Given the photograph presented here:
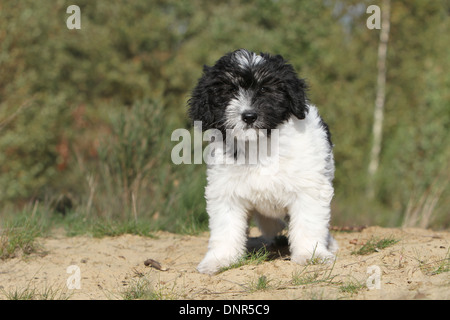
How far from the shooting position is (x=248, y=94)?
4914mm

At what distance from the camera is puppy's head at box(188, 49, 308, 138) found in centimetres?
484

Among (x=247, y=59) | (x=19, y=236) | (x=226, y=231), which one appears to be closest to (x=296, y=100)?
(x=247, y=59)

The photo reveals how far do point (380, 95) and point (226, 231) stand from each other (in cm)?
1505

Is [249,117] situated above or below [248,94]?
below

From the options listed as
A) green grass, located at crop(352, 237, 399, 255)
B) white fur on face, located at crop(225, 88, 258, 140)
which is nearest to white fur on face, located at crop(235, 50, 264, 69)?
white fur on face, located at crop(225, 88, 258, 140)

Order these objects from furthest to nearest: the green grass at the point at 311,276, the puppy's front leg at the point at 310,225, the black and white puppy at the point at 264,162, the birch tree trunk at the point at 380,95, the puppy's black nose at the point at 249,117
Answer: the birch tree trunk at the point at 380,95, the puppy's front leg at the point at 310,225, the black and white puppy at the point at 264,162, the puppy's black nose at the point at 249,117, the green grass at the point at 311,276

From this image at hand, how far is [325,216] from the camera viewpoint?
5.17 metres

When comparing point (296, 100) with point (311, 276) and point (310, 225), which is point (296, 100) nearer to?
point (310, 225)

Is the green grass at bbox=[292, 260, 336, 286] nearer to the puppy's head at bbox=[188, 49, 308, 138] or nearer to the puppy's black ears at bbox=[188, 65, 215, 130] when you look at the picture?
the puppy's head at bbox=[188, 49, 308, 138]

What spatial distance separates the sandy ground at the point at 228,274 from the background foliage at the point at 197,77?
8.05 ft

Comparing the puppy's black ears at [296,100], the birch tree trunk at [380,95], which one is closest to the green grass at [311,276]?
the puppy's black ears at [296,100]

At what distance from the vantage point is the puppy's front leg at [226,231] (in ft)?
17.3

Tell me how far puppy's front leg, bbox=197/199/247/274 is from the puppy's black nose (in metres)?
0.87

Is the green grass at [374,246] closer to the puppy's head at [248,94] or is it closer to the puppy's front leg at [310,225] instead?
the puppy's front leg at [310,225]
